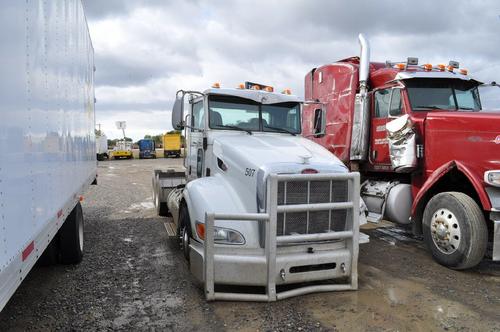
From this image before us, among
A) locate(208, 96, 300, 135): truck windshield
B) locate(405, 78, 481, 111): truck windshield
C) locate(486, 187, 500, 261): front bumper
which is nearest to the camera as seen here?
locate(486, 187, 500, 261): front bumper

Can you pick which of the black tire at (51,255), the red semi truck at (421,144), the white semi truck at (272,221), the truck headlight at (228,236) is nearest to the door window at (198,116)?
the white semi truck at (272,221)

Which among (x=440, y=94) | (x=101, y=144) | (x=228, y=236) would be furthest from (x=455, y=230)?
(x=101, y=144)

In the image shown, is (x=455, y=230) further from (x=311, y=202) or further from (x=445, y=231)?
(x=311, y=202)

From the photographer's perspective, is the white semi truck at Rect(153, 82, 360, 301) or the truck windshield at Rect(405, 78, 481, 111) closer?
the white semi truck at Rect(153, 82, 360, 301)

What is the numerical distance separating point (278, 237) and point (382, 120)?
3730mm

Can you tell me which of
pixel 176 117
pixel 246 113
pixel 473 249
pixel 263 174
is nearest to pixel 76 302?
pixel 263 174

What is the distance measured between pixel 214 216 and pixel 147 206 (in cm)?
730

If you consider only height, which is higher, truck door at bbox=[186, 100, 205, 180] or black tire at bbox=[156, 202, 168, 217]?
truck door at bbox=[186, 100, 205, 180]

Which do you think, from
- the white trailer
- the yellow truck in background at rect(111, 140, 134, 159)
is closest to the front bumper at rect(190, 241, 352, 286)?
the white trailer

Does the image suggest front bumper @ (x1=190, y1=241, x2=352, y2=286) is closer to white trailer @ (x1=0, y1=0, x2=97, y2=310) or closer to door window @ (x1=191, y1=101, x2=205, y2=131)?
white trailer @ (x1=0, y1=0, x2=97, y2=310)

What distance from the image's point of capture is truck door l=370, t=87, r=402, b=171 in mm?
6871

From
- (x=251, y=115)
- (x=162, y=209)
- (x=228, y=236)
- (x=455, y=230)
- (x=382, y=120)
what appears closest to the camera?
(x=228, y=236)

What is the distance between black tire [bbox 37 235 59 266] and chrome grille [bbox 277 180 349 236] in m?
3.04

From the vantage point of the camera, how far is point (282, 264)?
14.3ft
